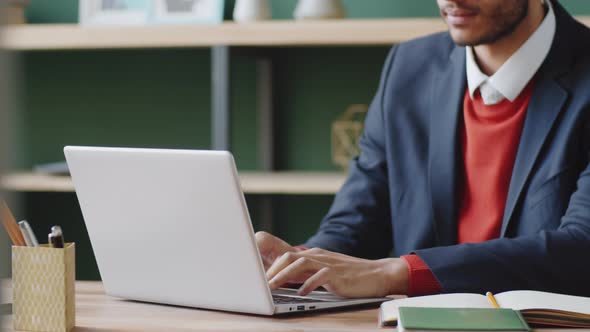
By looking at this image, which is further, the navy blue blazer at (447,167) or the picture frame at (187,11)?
the picture frame at (187,11)

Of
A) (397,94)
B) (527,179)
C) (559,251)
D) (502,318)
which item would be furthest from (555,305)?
(397,94)

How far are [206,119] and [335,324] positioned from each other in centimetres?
216

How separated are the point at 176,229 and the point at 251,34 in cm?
165

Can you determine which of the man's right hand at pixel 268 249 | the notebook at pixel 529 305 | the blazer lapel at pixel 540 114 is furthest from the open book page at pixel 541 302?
the blazer lapel at pixel 540 114

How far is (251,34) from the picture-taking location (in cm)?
260

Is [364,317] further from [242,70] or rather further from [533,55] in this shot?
[242,70]

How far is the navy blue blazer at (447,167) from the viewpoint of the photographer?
1437 millimetres

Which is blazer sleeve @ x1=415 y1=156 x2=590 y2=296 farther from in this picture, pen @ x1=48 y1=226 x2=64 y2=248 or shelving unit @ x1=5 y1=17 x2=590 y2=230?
shelving unit @ x1=5 y1=17 x2=590 y2=230

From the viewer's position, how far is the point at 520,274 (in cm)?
→ 127

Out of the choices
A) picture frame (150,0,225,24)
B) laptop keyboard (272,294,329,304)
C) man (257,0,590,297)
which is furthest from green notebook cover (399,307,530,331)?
picture frame (150,0,225,24)

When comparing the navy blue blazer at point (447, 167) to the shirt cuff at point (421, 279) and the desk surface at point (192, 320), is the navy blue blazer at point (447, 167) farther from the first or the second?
the desk surface at point (192, 320)

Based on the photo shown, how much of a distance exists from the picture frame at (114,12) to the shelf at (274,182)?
0.56 meters

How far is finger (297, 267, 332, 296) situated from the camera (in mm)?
1098

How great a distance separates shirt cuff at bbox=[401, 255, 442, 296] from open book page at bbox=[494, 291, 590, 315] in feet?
0.50
